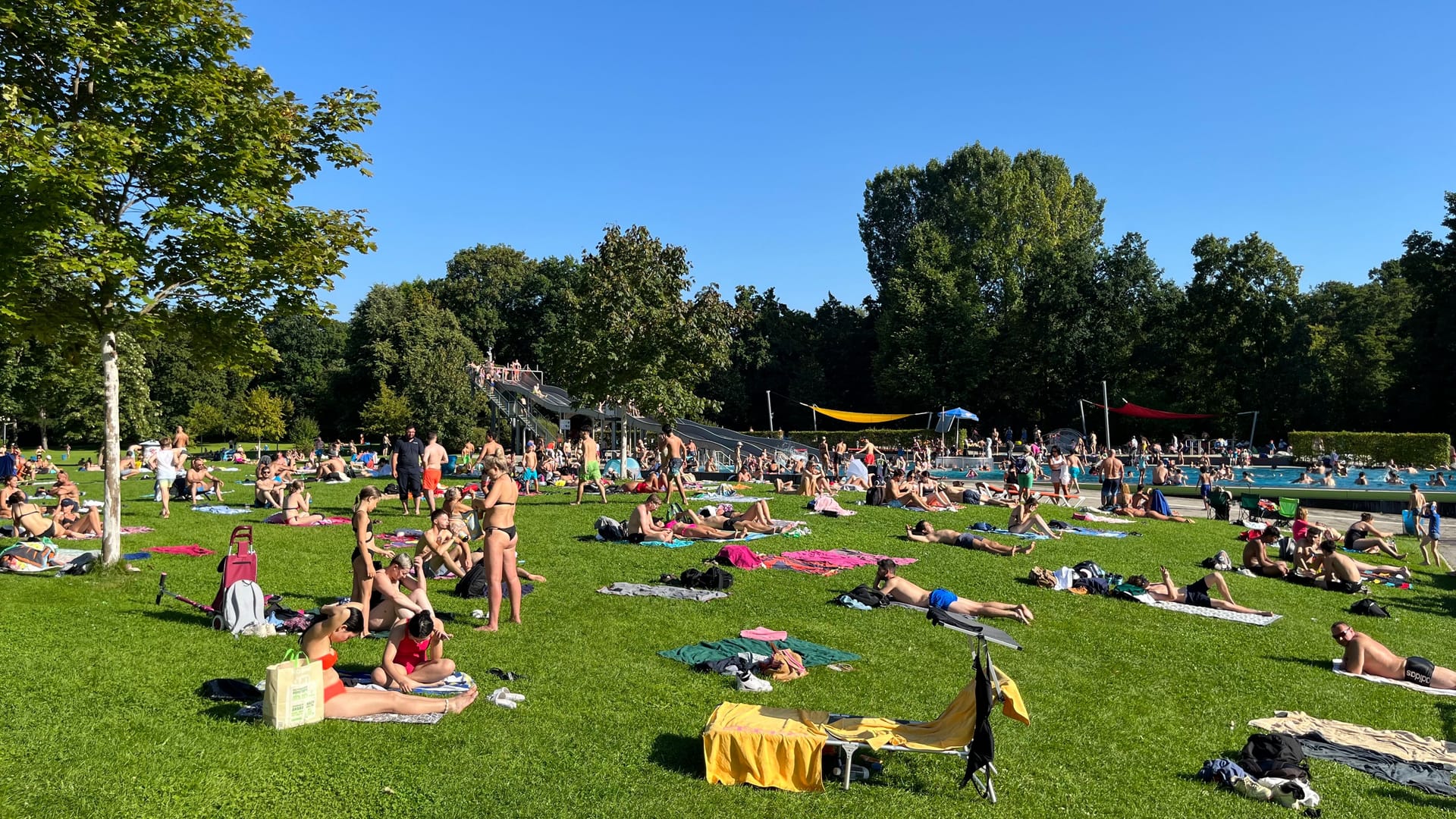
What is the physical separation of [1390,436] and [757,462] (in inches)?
1115

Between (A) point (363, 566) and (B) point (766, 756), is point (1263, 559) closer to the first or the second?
(B) point (766, 756)

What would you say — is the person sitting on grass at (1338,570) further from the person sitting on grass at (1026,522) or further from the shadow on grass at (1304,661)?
the shadow on grass at (1304,661)

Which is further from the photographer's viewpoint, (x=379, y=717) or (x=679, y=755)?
(x=379, y=717)

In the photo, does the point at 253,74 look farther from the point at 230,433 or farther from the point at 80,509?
the point at 230,433

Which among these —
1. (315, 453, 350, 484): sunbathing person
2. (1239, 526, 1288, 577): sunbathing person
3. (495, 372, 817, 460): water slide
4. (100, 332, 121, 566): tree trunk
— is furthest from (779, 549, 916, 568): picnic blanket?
(495, 372, 817, 460): water slide

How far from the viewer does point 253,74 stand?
1041 centimetres

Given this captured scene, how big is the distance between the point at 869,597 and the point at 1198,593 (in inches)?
184

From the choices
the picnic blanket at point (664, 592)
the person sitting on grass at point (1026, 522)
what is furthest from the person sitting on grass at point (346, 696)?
the person sitting on grass at point (1026, 522)

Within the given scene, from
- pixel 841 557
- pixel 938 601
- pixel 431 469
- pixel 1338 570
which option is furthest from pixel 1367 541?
pixel 431 469

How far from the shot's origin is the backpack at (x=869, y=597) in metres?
10.4

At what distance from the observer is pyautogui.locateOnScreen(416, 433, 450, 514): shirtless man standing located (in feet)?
54.3

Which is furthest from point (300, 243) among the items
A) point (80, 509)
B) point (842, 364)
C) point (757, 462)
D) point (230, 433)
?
point (230, 433)

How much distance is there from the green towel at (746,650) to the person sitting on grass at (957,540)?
23.5 feet

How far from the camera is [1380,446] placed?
39562mm
